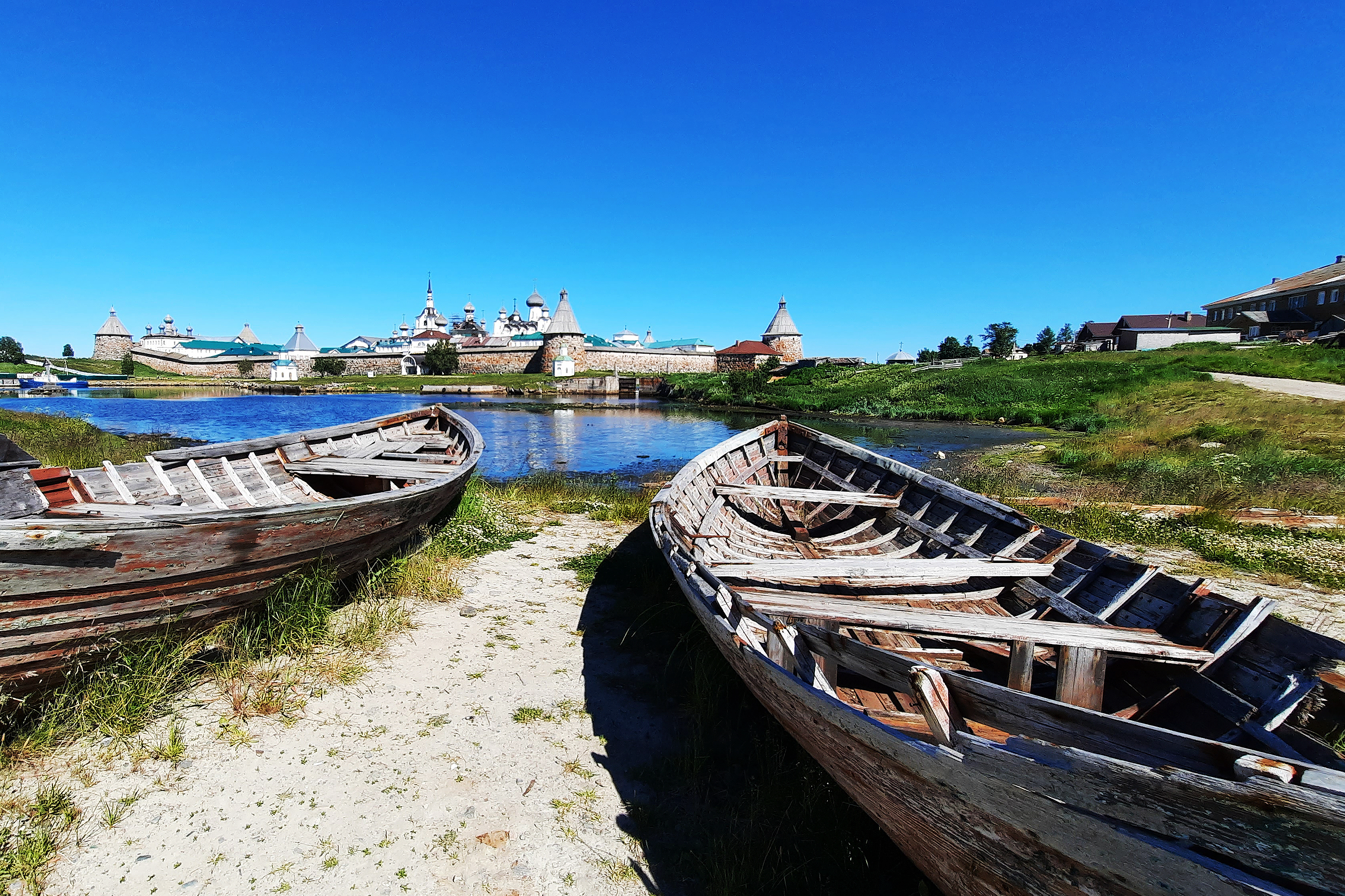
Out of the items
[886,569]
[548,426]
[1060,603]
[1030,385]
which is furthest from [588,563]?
[1030,385]

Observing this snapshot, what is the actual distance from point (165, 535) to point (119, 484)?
8.02ft

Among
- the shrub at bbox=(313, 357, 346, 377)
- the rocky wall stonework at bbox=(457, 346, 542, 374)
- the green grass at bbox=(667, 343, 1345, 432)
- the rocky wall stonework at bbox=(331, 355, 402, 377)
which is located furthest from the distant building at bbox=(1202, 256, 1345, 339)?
the shrub at bbox=(313, 357, 346, 377)

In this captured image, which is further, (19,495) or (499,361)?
(499,361)

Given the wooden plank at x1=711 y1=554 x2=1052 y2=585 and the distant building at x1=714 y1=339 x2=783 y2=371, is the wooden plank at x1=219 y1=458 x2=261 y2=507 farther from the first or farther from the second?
the distant building at x1=714 y1=339 x2=783 y2=371

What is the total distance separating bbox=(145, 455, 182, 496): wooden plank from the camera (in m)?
5.59

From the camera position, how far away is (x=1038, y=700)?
7.13 feet

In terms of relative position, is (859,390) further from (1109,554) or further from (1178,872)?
(1178,872)

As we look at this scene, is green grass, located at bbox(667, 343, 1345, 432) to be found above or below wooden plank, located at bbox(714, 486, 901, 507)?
Answer: above

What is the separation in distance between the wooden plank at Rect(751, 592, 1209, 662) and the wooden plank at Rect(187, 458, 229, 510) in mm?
5431

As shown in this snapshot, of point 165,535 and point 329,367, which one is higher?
point 329,367

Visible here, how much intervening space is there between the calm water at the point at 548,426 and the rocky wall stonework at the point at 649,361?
31.2 metres

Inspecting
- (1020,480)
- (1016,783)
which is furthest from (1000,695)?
(1020,480)

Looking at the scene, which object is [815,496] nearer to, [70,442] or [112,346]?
[70,442]

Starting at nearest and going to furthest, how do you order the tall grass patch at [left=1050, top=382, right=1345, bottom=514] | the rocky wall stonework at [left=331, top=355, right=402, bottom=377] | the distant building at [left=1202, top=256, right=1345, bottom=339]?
the tall grass patch at [left=1050, top=382, right=1345, bottom=514] < the distant building at [left=1202, top=256, right=1345, bottom=339] < the rocky wall stonework at [left=331, top=355, right=402, bottom=377]
